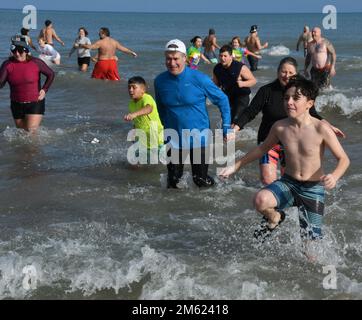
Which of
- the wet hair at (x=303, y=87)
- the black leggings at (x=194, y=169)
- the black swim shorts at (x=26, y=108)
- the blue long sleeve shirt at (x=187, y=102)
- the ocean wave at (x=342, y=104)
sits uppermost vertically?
the wet hair at (x=303, y=87)

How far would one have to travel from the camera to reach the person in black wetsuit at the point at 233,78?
782 cm

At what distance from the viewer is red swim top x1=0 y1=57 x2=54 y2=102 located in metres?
8.36

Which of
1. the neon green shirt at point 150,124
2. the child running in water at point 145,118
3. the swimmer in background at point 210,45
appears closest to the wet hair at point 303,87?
the child running in water at point 145,118

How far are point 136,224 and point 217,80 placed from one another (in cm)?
307

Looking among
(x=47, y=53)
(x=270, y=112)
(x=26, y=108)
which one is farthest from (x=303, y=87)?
(x=47, y=53)

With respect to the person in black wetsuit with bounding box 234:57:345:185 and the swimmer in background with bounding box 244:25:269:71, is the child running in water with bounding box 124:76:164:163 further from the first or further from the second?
the swimmer in background with bounding box 244:25:269:71

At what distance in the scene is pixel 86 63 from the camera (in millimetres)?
18484

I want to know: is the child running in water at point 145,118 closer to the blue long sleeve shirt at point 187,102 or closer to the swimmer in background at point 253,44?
the blue long sleeve shirt at point 187,102

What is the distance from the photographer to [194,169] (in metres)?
6.60

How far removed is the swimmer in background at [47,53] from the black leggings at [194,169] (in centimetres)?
1359

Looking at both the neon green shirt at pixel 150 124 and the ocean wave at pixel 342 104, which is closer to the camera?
the neon green shirt at pixel 150 124
